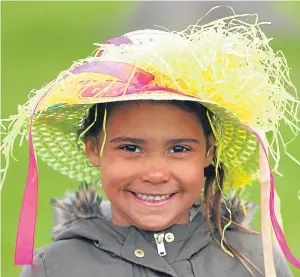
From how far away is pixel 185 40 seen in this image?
2682 millimetres

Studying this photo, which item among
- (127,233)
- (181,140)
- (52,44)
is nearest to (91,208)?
(127,233)

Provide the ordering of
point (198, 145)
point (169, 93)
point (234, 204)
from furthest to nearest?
point (234, 204), point (198, 145), point (169, 93)

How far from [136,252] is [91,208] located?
25 cm

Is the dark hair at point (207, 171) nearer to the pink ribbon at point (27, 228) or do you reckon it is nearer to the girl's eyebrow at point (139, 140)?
the girl's eyebrow at point (139, 140)

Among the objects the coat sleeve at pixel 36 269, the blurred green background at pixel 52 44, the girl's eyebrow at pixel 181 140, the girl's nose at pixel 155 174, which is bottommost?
the coat sleeve at pixel 36 269

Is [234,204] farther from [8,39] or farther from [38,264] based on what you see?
[8,39]

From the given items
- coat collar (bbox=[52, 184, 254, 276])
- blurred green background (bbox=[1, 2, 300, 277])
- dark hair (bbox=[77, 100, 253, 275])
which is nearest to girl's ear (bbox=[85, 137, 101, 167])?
dark hair (bbox=[77, 100, 253, 275])

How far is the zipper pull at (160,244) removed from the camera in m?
2.72

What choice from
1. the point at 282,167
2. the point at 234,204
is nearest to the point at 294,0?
the point at 282,167

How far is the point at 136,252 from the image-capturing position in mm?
2693

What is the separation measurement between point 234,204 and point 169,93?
21.3 inches

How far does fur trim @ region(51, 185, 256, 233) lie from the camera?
2.87 meters

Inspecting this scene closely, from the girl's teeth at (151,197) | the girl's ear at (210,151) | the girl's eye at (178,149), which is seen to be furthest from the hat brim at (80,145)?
the girl's teeth at (151,197)

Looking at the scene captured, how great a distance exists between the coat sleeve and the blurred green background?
2674 millimetres
